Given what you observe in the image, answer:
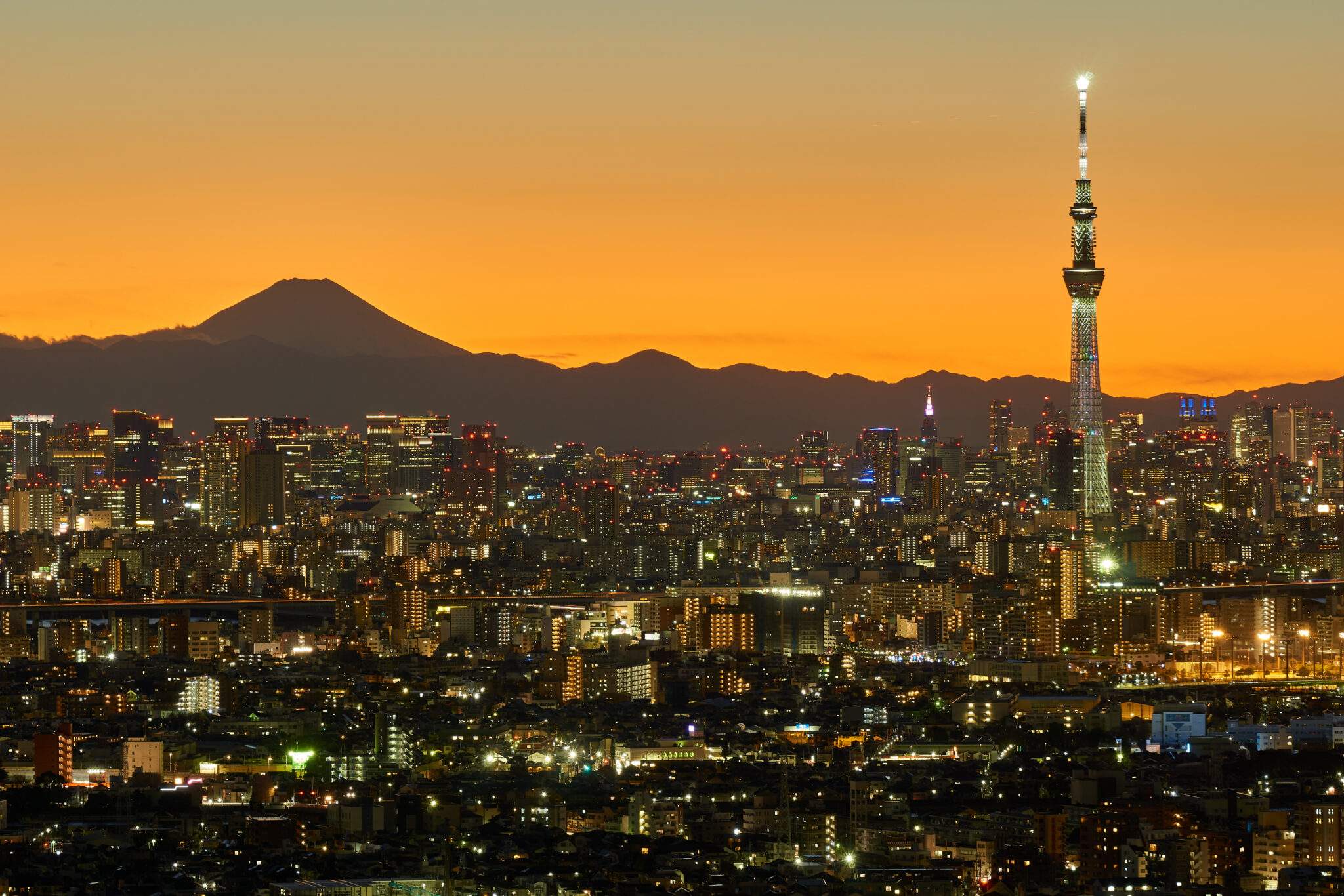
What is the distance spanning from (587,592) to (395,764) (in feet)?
107

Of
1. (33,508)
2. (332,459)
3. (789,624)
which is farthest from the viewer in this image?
(332,459)

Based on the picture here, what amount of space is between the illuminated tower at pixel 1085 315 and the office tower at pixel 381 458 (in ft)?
120

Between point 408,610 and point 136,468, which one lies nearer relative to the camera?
point 408,610

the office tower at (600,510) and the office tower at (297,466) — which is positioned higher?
the office tower at (297,466)

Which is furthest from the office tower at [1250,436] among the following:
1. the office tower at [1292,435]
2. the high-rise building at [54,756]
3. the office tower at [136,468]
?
the high-rise building at [54,756]

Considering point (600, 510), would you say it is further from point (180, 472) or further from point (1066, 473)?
point (180, 472)

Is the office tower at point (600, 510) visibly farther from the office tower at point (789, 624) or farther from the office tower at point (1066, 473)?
the office tower at point (789, 624)

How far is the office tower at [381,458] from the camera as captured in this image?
103 m

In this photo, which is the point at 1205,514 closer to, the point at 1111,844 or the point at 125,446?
the point at 125,446

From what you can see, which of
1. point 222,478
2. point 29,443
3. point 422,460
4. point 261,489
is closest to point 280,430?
point 422,460

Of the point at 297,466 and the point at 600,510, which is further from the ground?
the point at 297,466

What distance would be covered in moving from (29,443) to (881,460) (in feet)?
92.7

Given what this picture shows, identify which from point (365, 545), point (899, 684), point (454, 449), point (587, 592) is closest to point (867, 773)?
point (899, 684)

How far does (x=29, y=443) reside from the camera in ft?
335
